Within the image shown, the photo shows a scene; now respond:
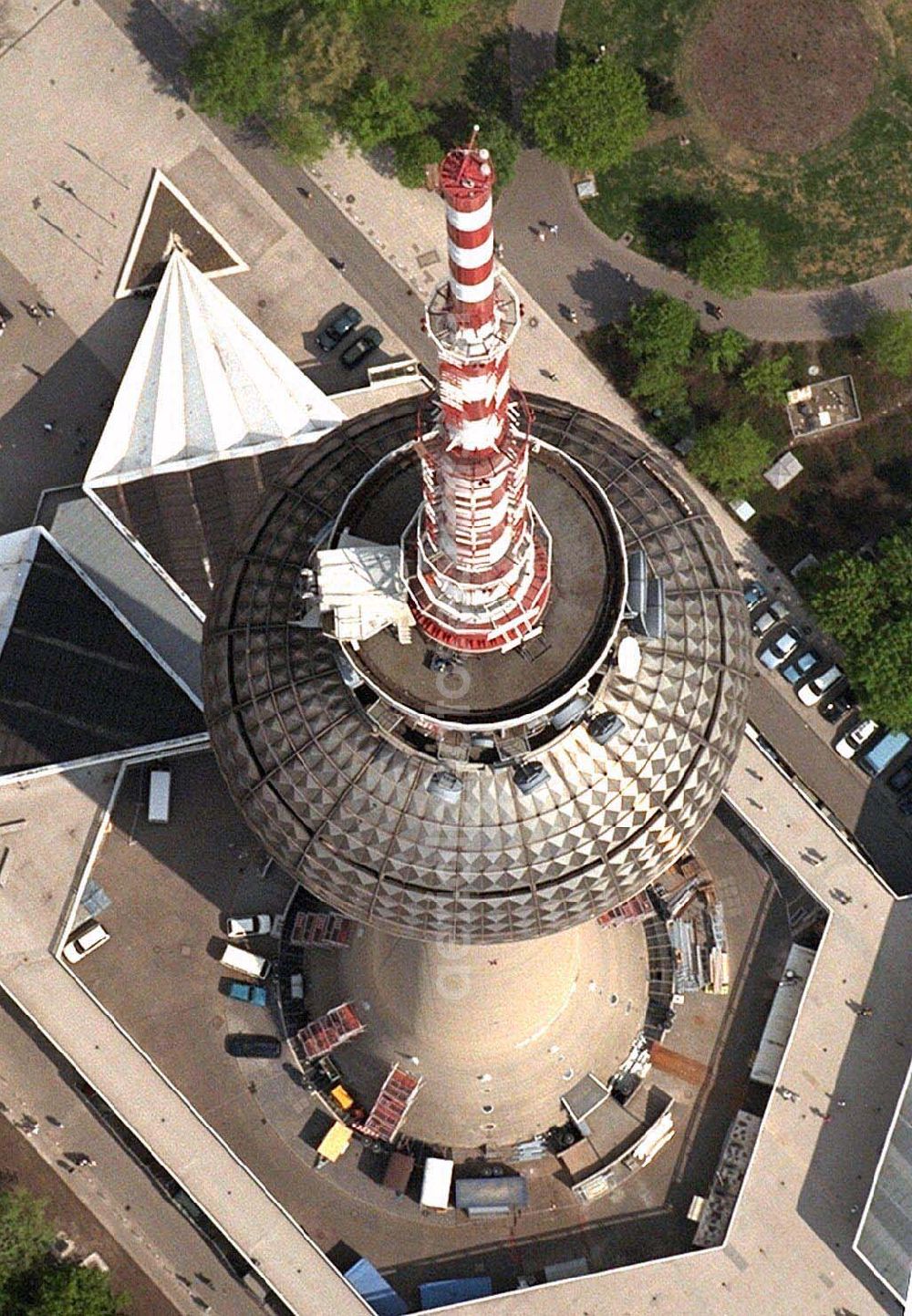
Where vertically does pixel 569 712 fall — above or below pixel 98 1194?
above

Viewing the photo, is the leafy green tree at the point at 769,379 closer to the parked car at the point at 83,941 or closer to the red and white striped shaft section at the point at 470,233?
the red and white striped shaft section at the point at 470,233

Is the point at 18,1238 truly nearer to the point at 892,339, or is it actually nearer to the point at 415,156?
the point at 415,156

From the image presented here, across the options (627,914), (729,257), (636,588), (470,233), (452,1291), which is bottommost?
(452,1291)

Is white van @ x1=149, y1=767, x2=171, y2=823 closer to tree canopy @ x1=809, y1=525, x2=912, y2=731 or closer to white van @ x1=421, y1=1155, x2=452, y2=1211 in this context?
white van @ x1=421, y1=1155, x2=452, y2=1211

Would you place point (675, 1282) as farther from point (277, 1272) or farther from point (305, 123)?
point (305, 123)

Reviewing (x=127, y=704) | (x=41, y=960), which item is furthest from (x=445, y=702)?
(x=41, y=960)

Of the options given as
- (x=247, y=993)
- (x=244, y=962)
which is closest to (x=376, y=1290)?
(x=247, y=993)
